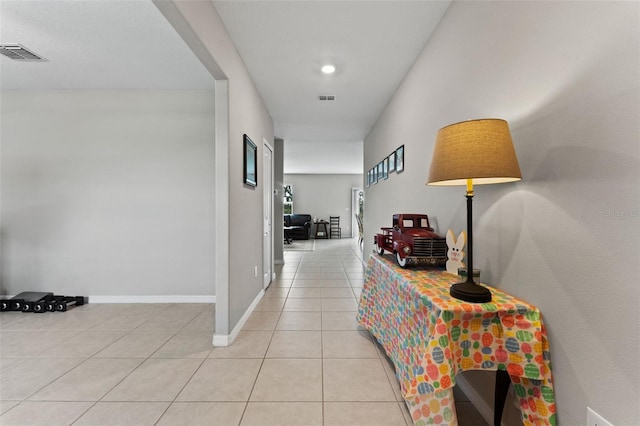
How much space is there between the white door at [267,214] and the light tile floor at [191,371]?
1.04m

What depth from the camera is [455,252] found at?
5.17ft

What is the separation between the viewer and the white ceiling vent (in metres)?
2.33

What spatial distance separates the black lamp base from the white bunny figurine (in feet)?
1.25

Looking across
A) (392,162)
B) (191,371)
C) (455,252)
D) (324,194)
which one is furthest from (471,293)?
(324,194)

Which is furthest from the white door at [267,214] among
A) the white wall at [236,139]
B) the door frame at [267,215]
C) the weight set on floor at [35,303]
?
the weight set on floor at [35,303]

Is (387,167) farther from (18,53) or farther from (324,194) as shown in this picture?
(324,194)

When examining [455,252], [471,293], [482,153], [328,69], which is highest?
[328,69]

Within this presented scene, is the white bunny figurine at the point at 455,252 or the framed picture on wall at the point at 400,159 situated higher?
the framed picture on wall at the point at 400,159

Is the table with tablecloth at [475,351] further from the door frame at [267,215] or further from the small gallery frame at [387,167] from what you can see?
the door frame at [267,215]

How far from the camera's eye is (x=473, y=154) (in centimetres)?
104

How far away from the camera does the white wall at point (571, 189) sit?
2.61 feet

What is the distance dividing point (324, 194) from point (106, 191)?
26.4ft

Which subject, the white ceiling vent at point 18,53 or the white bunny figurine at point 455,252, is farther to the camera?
the white ceiling vent at point 18,53

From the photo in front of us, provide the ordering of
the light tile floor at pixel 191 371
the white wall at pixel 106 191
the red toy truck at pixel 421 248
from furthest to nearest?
the white wall at pixel 106 191 → the red toy truck at pixel 421 248 → the light tile floor at pixel 191 371
